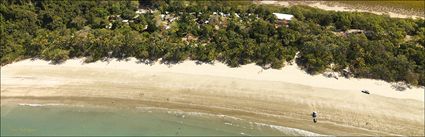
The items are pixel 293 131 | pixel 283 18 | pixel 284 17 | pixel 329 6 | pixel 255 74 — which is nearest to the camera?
pixel 293 131

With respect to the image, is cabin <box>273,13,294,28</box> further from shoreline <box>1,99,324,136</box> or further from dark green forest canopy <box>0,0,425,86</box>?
shoreline <box>1,99,324,136</box>

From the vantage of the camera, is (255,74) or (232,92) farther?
(255,74)

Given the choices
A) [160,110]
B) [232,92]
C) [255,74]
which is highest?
[255,74]

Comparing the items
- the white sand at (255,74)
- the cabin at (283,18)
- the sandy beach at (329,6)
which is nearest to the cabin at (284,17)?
the cabin at (283,18)

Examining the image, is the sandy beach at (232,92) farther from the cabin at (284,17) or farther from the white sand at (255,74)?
the cabin at (284,17)

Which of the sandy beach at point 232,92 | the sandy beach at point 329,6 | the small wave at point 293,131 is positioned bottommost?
the small wave at point 293,131

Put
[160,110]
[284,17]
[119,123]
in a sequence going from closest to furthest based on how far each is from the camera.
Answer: [119,123], [160,110], [284,17]

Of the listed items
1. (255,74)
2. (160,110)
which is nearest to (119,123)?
(160,110)

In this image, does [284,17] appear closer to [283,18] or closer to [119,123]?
[283,18]
